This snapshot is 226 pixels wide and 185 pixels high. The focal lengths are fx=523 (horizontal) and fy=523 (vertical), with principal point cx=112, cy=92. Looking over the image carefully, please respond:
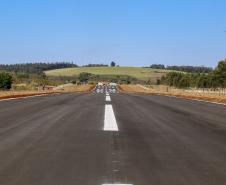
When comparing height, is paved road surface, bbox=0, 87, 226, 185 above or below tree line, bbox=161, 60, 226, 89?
above

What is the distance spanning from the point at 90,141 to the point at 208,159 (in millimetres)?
3038

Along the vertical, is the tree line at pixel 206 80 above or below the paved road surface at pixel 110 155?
below

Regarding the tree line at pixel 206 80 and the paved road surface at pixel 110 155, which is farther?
the tree line at pixel 206 80

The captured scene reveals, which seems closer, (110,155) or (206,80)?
(110,155)

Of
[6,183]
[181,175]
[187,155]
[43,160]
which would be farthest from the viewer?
[187,155]

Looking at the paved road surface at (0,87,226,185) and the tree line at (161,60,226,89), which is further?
the tree line at (161,60,226,89)

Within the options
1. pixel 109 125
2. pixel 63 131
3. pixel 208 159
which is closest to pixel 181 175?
pixel 208 159

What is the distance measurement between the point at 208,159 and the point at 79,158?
2204mm

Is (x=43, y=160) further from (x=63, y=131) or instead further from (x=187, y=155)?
(x=63, y=131)

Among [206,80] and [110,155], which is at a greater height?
[110,155]

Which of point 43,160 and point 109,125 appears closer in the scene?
point 43,160

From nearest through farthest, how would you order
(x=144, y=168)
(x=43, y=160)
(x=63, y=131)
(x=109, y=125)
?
(x=144, y=168) < (x=43, y=160) < (x=63, y=131) < (x=109, y=125)

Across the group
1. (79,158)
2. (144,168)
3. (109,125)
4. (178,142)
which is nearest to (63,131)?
(109,125)

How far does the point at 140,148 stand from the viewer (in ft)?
33.4
